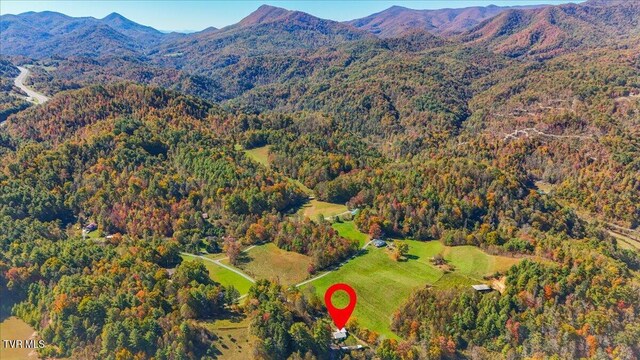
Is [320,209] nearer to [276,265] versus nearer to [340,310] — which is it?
[276,265]

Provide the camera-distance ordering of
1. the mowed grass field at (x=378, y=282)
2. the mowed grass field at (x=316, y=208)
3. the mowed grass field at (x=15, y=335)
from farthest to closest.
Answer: the mowed grass field at (x=316, y=208)
the mowed grass field at (x=378, y=282)
the mowed grass field at (x=15, y=335)

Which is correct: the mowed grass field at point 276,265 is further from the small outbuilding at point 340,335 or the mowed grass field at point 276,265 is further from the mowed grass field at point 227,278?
the small outbuilding at point 340,335

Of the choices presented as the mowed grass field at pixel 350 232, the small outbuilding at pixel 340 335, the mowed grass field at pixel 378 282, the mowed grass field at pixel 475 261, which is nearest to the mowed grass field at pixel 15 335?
the small outbuilding at pixel 340 335

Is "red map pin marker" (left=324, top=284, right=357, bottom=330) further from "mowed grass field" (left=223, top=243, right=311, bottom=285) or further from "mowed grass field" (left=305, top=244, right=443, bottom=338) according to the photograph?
"mowed grass field" (left=223, top=243, right=311, bottom=285)

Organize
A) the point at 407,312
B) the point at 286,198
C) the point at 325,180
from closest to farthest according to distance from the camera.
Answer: the point at 407,312, the point at 286,198, the point at 325,180

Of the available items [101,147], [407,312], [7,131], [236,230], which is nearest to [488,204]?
[407,312]

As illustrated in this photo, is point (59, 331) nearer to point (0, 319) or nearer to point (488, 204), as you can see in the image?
point (0, 319)

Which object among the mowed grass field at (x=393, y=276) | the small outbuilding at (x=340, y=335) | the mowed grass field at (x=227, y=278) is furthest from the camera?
the mowed grass field at (x=227, y=278)
